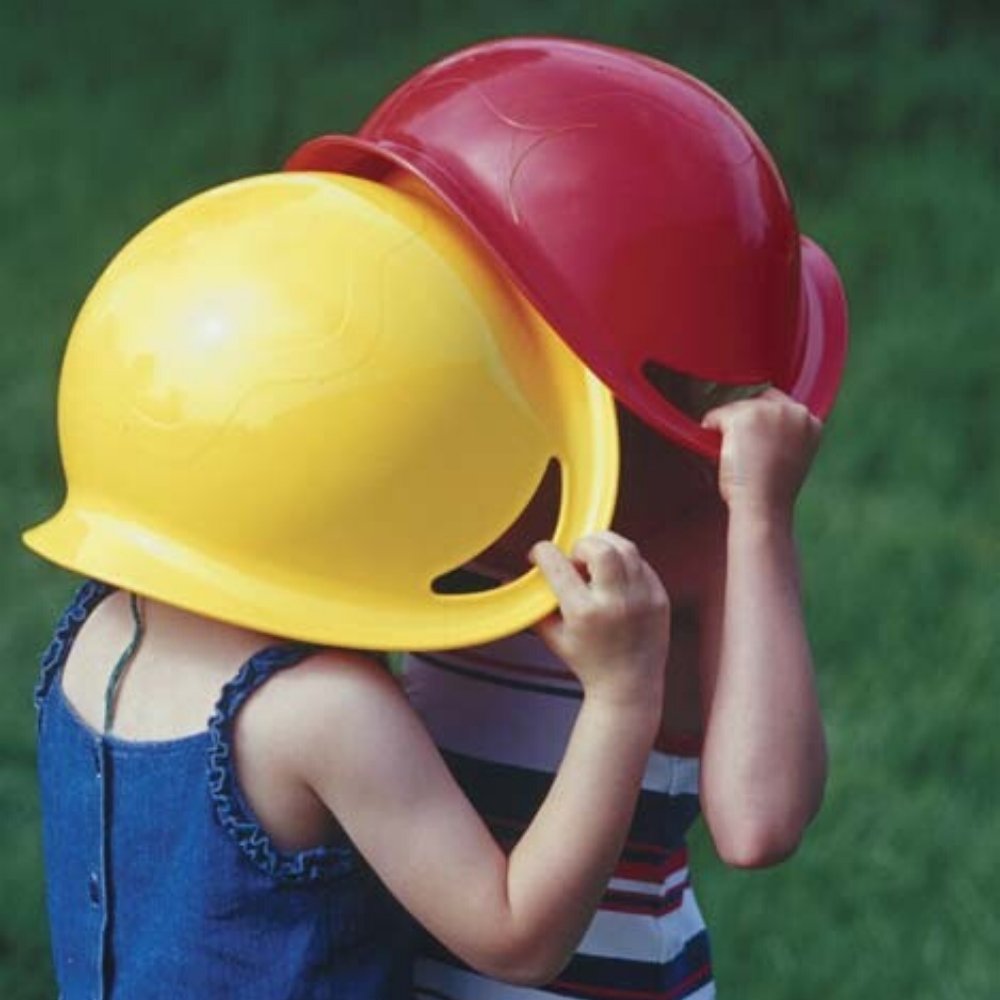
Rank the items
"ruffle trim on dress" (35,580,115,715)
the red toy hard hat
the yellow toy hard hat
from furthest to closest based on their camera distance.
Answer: "ruffle trim on dress" (35,580,115,715) < the red toy hard hat < the yellow toy hard hat

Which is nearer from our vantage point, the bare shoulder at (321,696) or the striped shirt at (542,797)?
the bare shoulder at (321,696)

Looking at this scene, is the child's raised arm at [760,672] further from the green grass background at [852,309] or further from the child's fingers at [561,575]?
the green grass background at [852,309]

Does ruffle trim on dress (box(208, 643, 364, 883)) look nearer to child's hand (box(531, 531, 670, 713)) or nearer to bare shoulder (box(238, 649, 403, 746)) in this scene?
bare shoulder (box(238, 649, 403, 746))

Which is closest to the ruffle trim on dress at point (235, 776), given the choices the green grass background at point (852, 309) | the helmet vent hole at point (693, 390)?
the helmet vent hole at point (693, 390)

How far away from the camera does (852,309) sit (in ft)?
17.5

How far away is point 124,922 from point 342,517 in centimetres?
38

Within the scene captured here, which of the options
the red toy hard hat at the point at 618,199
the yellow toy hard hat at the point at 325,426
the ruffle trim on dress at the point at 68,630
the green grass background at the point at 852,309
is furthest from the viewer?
Answer: the green grass background at the point at 852,309

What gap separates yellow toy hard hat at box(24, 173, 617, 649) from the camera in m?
2.01

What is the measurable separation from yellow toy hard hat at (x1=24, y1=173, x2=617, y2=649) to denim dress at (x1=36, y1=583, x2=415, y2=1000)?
0.29 feet

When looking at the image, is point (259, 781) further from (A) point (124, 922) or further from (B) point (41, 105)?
(B) point (41, 105)

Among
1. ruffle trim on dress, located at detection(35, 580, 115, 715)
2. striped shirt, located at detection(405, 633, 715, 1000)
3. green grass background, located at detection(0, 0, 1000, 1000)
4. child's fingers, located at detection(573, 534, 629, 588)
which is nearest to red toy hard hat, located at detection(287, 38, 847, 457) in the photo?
child's fingers, located at detection(573, 534, 629, 588)

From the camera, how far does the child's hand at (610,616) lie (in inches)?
79.6

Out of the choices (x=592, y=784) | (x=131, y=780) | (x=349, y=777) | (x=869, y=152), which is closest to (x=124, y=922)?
(x=131, y=780)

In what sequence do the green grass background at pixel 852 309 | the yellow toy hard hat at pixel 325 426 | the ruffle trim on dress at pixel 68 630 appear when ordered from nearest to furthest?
the yellow toy hard hat at pixel 325 426 → the ruffle trim on dress at pixel 68 630 → the green grass background at pixel 852 309
